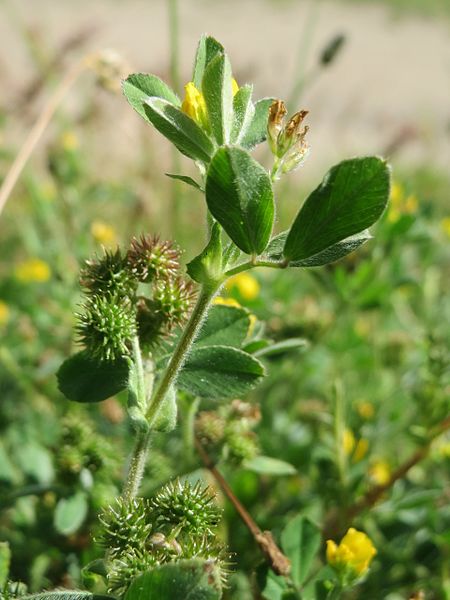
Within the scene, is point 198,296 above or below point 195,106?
below

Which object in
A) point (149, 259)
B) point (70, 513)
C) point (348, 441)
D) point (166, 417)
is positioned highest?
point (149, 259)

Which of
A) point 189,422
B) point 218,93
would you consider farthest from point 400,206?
point 218,93

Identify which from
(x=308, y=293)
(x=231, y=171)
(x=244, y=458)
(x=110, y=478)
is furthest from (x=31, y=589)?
(x=308, y=293)

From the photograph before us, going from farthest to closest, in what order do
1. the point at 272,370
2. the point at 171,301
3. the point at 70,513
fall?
the point at 272,370 → the point at 70,513 → the point at 171,301

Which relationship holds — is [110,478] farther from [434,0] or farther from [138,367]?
[434,0]

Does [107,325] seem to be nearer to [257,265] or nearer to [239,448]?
[257,265]

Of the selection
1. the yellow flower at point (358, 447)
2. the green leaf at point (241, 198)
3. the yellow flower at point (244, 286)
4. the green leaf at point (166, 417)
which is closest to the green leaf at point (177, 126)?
the green leaf at point (241, 198)
